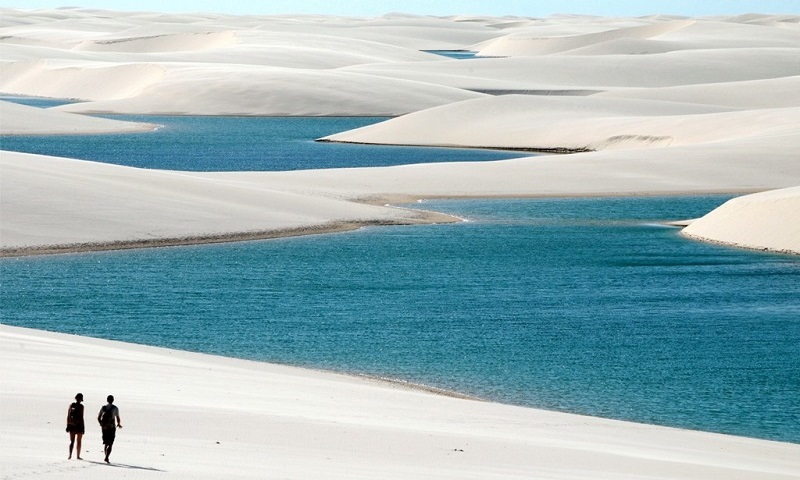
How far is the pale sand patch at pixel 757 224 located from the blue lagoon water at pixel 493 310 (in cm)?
92

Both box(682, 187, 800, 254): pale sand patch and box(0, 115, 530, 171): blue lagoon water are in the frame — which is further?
box(0, 115, 530, 171): blue lagoon water

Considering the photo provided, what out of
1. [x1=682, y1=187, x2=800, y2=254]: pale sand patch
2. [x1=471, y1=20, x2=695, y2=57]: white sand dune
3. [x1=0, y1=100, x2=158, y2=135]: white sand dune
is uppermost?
[x1=471, y1=20, x2=695, y2=57]: white sand dune

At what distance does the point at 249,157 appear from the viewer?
6381 cm

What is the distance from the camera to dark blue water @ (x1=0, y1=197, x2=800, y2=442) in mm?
19750

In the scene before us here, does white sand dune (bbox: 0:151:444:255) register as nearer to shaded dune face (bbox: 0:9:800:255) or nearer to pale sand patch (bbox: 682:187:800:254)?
shaded dune face (bbox: 0:9:800:255)

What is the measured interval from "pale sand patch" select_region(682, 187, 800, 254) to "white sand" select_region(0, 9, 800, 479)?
0.07m

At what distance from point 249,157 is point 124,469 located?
52.9m

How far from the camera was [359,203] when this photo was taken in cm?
4478

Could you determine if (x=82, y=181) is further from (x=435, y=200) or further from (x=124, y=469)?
(x=124, y=469)

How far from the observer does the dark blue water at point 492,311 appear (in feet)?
64.8

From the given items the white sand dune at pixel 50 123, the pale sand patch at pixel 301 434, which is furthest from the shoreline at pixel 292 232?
the white sand dune at pixel 50 123

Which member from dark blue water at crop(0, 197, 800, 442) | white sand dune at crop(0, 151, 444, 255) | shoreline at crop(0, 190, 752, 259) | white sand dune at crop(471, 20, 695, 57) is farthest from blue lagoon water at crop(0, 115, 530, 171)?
white sand dune at crop(471, 20, 695, 57)

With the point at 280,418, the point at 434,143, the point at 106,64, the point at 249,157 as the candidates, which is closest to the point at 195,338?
the point at 280,418

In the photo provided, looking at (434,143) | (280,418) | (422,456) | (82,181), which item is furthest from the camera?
(434,143)
